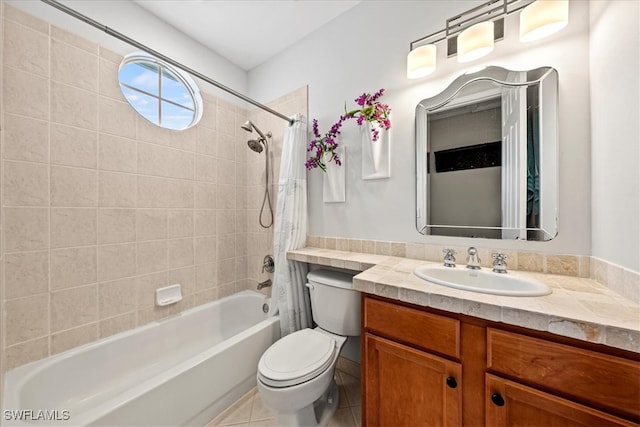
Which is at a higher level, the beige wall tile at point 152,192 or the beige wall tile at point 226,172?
the beige wall tile at point 226,172

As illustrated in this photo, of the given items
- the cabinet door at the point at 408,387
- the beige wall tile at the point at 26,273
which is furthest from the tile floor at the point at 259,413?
the beige wall tile at the point at 26,273

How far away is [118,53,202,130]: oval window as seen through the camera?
163cm

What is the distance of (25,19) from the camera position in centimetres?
118

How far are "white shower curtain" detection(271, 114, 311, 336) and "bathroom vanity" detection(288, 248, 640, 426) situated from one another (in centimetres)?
77

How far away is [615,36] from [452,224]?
3.00 feet

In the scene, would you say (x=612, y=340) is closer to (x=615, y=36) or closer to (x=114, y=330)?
(x=615, y=36)

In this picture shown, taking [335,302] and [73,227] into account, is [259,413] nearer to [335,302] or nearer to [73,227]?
[335,302]

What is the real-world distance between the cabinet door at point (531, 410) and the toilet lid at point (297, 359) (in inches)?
28.1

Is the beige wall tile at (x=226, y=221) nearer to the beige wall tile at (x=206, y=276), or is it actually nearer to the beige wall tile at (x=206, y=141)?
the beige wall tile at (x=206, y=276)

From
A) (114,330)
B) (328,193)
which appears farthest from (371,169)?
(114,330)

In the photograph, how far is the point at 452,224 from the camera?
51.3 inches

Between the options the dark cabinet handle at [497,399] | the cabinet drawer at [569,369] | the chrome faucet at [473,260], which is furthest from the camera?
the chrome faucet at [473,260]

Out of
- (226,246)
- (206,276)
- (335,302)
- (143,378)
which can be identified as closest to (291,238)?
(335,302)

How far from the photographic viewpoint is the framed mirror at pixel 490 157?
108 centimetres
